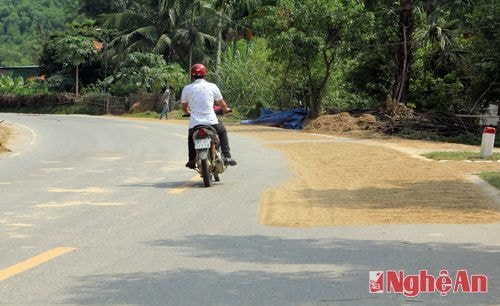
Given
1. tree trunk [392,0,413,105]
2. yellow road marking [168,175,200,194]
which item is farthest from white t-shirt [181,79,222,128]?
tree trunk [392,0,413,105]

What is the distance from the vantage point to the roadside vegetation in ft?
92.2

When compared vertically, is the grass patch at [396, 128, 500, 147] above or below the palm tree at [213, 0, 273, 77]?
below

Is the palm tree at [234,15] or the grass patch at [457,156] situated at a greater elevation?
the palm tree at [234,15]

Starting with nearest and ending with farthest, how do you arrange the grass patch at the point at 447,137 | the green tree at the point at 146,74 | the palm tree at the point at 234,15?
the grass patch at the point at 447,137
the palm tree at the point at 234,15
the green tree at the point at 146,74

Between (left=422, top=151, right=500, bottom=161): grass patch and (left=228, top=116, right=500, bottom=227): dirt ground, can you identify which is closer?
(left=228, top=116, right=500, bottom=227): dirt ground

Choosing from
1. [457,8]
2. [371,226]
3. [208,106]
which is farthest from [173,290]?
[457,8]

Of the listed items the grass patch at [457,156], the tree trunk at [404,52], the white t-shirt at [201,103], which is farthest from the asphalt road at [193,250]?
the tree trunk at [404,52]

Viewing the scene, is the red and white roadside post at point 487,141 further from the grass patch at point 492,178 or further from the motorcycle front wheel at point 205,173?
the motorcycle front wheel at point 205,173

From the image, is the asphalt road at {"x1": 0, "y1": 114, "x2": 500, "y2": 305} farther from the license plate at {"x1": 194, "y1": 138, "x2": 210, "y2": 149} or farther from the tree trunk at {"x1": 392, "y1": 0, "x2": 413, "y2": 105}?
the tree trunk at {"x1": 392, "y1": 0, "x2": 413, "y2": 105}

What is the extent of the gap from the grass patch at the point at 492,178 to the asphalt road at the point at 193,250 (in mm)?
3876

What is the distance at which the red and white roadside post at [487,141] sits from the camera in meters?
18.0

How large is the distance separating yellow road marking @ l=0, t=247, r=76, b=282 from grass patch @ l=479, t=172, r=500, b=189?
7.93 meters

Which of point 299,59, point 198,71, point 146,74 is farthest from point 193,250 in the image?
point 146,74

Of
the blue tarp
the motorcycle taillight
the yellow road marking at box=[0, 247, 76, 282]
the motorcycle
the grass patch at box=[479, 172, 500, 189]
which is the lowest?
the blue tarp
